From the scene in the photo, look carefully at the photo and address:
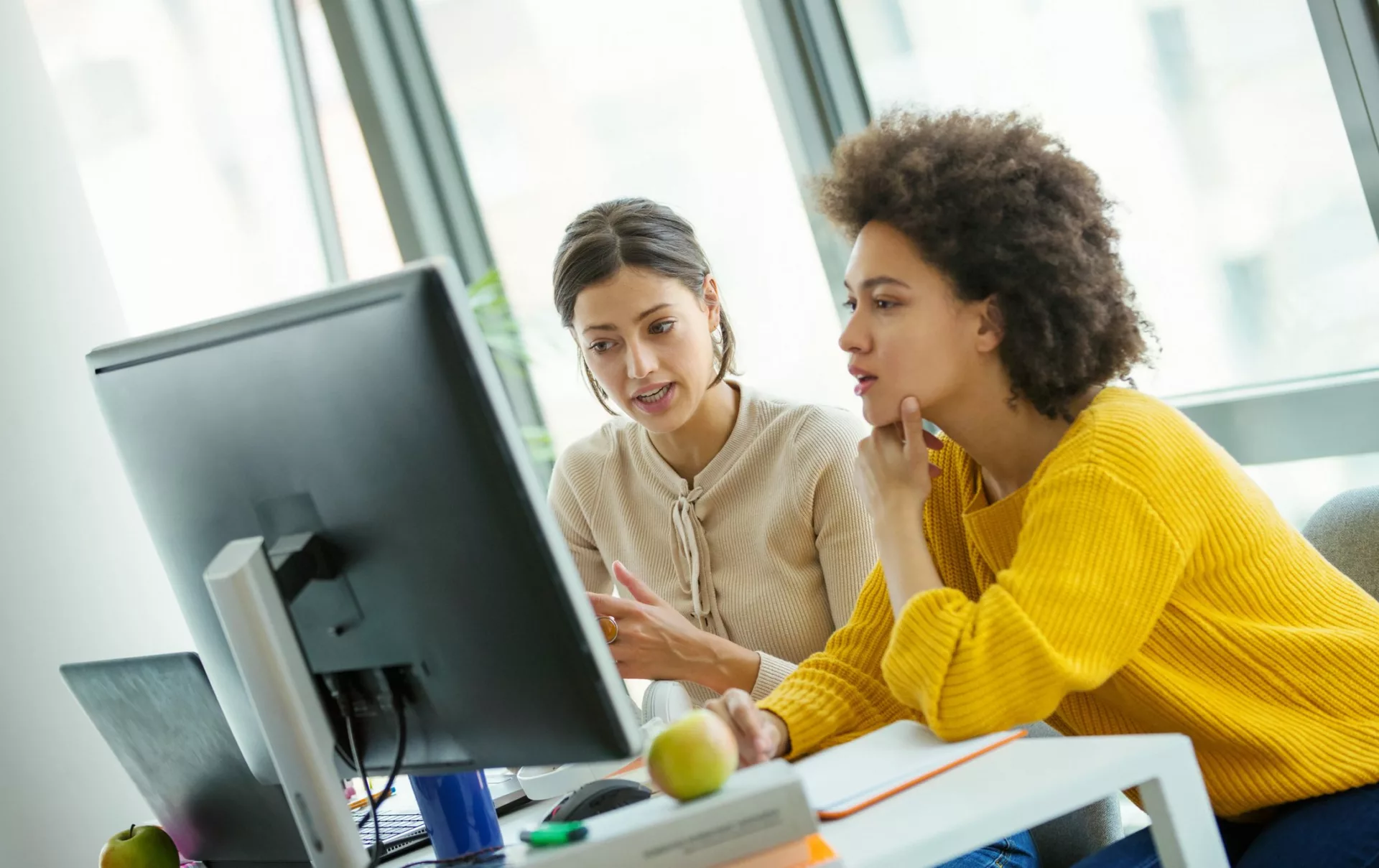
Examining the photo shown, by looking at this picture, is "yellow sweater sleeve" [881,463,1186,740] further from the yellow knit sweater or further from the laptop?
the laptop

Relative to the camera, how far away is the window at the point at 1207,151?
2129 mm

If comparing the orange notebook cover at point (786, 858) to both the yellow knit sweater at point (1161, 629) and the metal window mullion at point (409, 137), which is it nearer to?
the yellow knit sweater at point (1161, 629)

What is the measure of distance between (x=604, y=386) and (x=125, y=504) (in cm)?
97

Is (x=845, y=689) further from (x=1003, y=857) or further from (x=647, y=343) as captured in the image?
(x=647, y=343)

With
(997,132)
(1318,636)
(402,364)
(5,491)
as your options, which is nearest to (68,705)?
(5,491)

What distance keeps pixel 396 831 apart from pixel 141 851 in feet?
0.86

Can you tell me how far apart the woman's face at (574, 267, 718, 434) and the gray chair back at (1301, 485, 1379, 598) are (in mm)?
927

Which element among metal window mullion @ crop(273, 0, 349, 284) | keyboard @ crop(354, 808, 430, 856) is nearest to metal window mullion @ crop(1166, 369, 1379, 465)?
keyboard @ crop(354, 808, 430, 856)

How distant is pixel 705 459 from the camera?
208cm

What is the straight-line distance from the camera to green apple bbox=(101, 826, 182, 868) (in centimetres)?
125

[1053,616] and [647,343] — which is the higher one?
[647,343]

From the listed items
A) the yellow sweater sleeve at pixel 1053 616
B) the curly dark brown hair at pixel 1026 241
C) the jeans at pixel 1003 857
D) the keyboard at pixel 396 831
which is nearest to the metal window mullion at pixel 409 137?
the keyboard at pixel 396 831

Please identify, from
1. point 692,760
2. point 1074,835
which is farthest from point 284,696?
point 1074,835

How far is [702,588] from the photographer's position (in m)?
1.99
